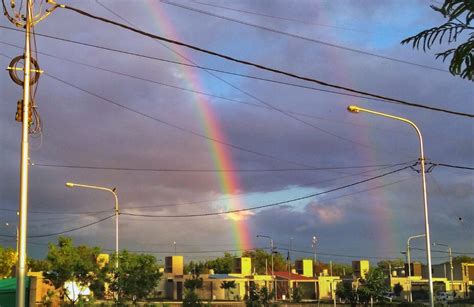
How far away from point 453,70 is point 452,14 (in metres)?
0.41

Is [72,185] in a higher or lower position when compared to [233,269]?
higher

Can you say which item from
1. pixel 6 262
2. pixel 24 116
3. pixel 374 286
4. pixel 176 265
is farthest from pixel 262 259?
pixel 24 116

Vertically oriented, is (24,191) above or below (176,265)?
above

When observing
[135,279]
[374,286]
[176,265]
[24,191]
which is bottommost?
[374,286]

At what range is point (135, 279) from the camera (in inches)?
1174

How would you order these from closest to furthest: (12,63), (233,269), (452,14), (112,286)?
(452,14), (12,63), (112,286), (233,269)

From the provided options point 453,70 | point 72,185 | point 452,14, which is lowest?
point 453,70

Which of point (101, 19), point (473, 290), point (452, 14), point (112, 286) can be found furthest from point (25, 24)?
point (473, 290)

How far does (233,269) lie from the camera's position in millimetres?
119188

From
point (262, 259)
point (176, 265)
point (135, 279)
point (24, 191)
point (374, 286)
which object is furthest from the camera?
point (262, 259)

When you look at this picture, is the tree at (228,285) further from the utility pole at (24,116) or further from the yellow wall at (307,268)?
the utility pole at (24,116)

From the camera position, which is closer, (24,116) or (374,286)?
(24,116)

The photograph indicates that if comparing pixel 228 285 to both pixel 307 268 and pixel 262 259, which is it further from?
pixel 262 259

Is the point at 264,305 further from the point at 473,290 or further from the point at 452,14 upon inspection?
the point at 473,290
